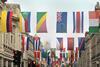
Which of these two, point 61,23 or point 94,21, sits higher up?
point 94,21

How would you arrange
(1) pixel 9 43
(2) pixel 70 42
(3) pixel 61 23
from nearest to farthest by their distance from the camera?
(3) pixel 61 23, (2) pixel 70 42, (1) pixel 9 43

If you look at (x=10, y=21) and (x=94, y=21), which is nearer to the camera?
(x=10, y=21)

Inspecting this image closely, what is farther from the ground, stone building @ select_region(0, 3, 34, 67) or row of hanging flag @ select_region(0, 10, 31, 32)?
row of hanging flag @ select_region(0, 10, 31, 32)

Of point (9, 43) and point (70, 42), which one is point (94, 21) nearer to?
point (70, 42)

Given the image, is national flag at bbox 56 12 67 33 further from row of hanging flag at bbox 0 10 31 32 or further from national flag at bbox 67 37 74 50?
national flag at bbox 67 37 74 50

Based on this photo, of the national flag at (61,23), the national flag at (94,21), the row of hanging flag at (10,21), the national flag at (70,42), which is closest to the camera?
the row of hanging flag at (10,21)

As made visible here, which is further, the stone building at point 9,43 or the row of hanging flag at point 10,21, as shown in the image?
the stone building at point 9,43

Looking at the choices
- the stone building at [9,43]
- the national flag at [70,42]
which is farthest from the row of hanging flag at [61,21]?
the stone building at [9,43]

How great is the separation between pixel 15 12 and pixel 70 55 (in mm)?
32527

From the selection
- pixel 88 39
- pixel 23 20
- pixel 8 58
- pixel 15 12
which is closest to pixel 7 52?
pixel 8 58

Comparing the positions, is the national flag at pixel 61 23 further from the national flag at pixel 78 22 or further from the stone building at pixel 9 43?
the stone building at pixel 9 43

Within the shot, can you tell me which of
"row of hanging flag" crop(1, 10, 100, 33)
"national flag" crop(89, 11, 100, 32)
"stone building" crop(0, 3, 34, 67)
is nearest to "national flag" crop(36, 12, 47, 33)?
"row of hanging flag" crop(1, 10, 100, 33)

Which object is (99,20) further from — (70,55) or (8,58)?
(70,55)

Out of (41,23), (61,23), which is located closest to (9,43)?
(41,23)
